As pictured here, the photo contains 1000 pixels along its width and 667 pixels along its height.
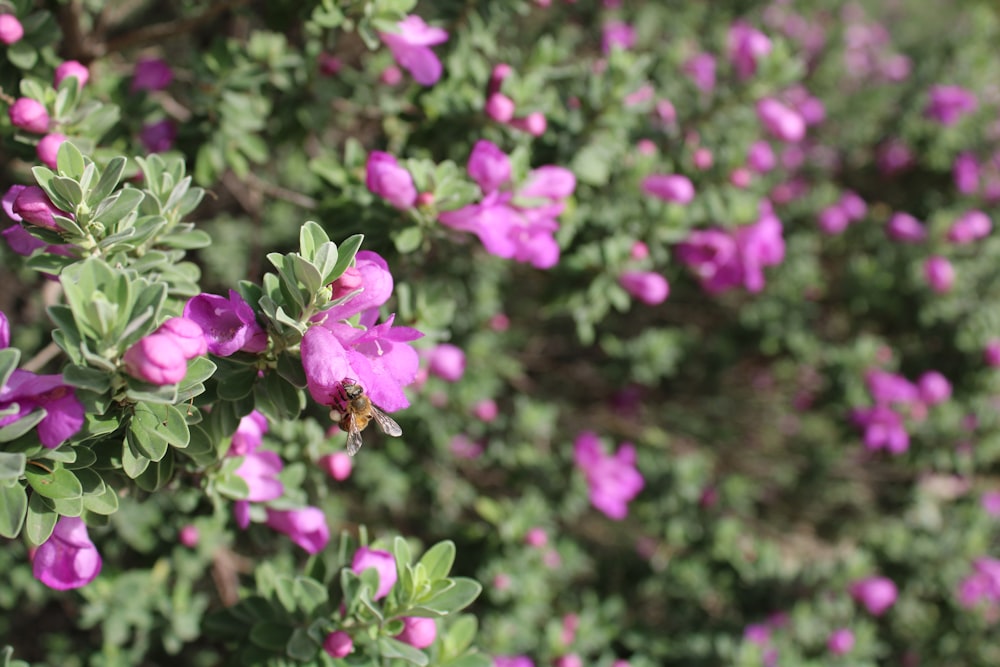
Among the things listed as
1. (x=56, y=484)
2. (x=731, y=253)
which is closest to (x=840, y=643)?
(x=731, y=253)

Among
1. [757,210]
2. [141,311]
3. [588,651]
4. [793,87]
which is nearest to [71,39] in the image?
[141,311]

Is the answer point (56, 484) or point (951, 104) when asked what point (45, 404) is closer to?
point (56, 484)

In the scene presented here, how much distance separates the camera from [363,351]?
1224mm

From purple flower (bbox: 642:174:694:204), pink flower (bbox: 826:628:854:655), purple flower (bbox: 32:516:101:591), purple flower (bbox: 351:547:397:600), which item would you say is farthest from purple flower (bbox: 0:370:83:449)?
pink flower (bbox: 826:628:854:655)

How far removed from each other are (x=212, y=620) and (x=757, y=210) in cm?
216

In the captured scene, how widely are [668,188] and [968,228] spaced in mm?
1844

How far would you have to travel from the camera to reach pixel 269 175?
128 inches

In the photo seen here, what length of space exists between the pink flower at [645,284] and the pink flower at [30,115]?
1532mm

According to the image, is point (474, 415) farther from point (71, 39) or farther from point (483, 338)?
point (71, 39)

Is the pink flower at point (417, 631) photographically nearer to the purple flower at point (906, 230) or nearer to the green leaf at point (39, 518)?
the green leaf at point (39, 518)

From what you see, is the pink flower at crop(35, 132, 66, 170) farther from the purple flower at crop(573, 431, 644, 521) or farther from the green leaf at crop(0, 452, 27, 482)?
the purple flower at crop(573, 431, 644, 521)

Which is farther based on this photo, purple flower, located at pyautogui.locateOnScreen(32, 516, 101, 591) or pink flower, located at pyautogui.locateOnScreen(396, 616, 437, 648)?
pink flower, located at pyautogui.locateOnScreen(396, 616, 437, 648)

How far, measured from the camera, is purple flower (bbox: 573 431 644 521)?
324cm

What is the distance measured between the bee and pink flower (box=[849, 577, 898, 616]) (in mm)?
2767
